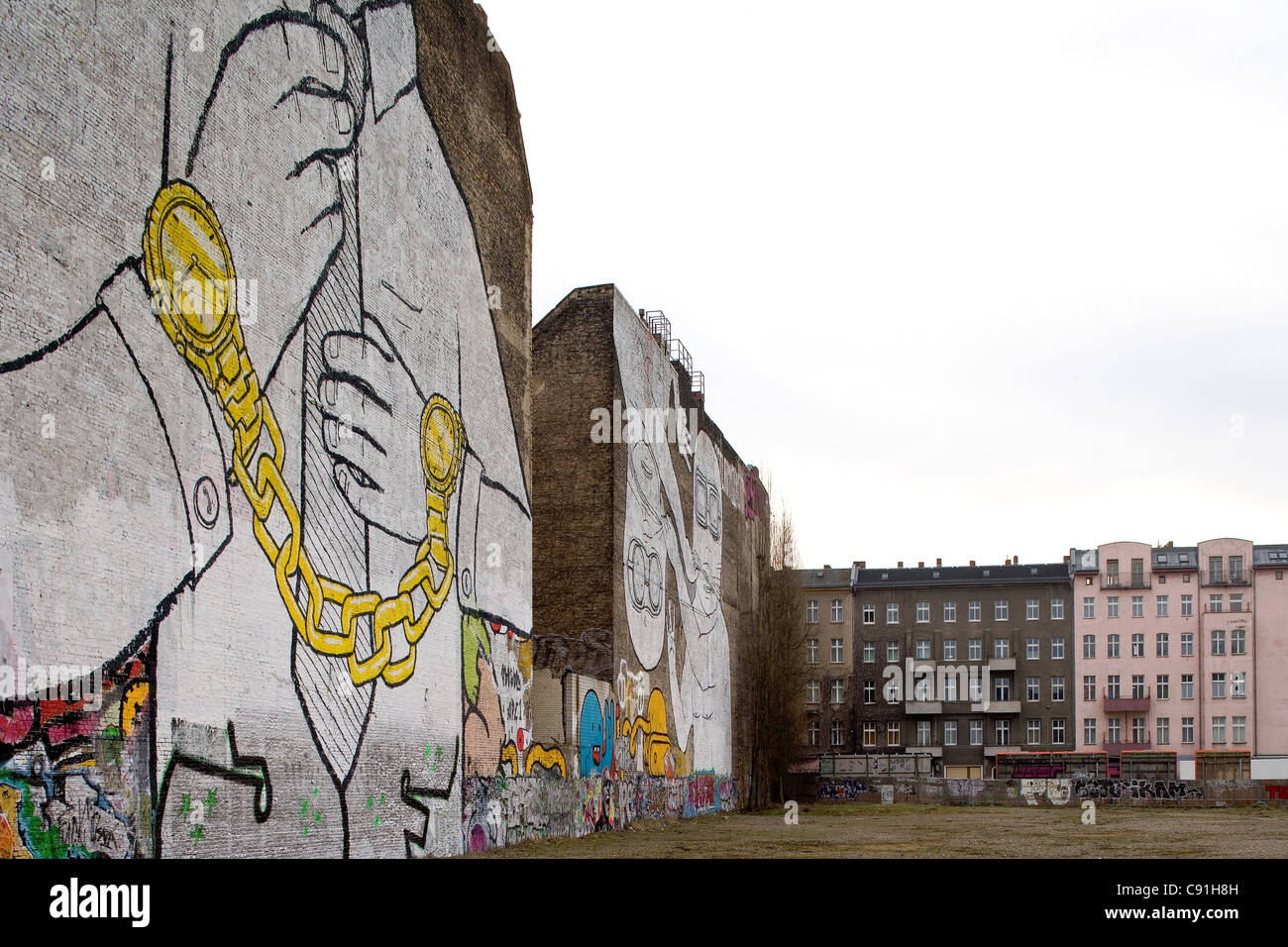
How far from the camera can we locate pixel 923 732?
78.1 meters

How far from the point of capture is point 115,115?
1286cm

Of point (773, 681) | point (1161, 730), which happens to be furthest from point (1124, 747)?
point (773, 681)

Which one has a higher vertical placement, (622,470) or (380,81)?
(380,81)

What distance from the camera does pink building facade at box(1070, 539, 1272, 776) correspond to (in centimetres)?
7288

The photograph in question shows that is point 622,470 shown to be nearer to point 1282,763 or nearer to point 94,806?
point 94,806

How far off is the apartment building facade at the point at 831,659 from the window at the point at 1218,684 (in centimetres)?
2009

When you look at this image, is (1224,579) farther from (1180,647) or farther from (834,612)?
(834,612)

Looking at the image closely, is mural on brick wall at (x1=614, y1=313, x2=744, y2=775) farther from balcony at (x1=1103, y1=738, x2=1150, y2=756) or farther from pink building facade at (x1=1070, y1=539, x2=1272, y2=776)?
pink building facade at (x1=1070, y1=539, x2=1272, y2=776)

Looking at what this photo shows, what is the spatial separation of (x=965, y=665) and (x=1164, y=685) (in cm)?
1096

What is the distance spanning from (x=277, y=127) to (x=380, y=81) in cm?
347

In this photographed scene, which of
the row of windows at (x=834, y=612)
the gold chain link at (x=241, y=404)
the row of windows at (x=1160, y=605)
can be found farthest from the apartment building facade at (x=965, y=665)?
the gold chain link at (x=241, y=404)

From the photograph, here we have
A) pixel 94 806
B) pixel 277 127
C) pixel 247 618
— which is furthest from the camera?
pixel 277 127
